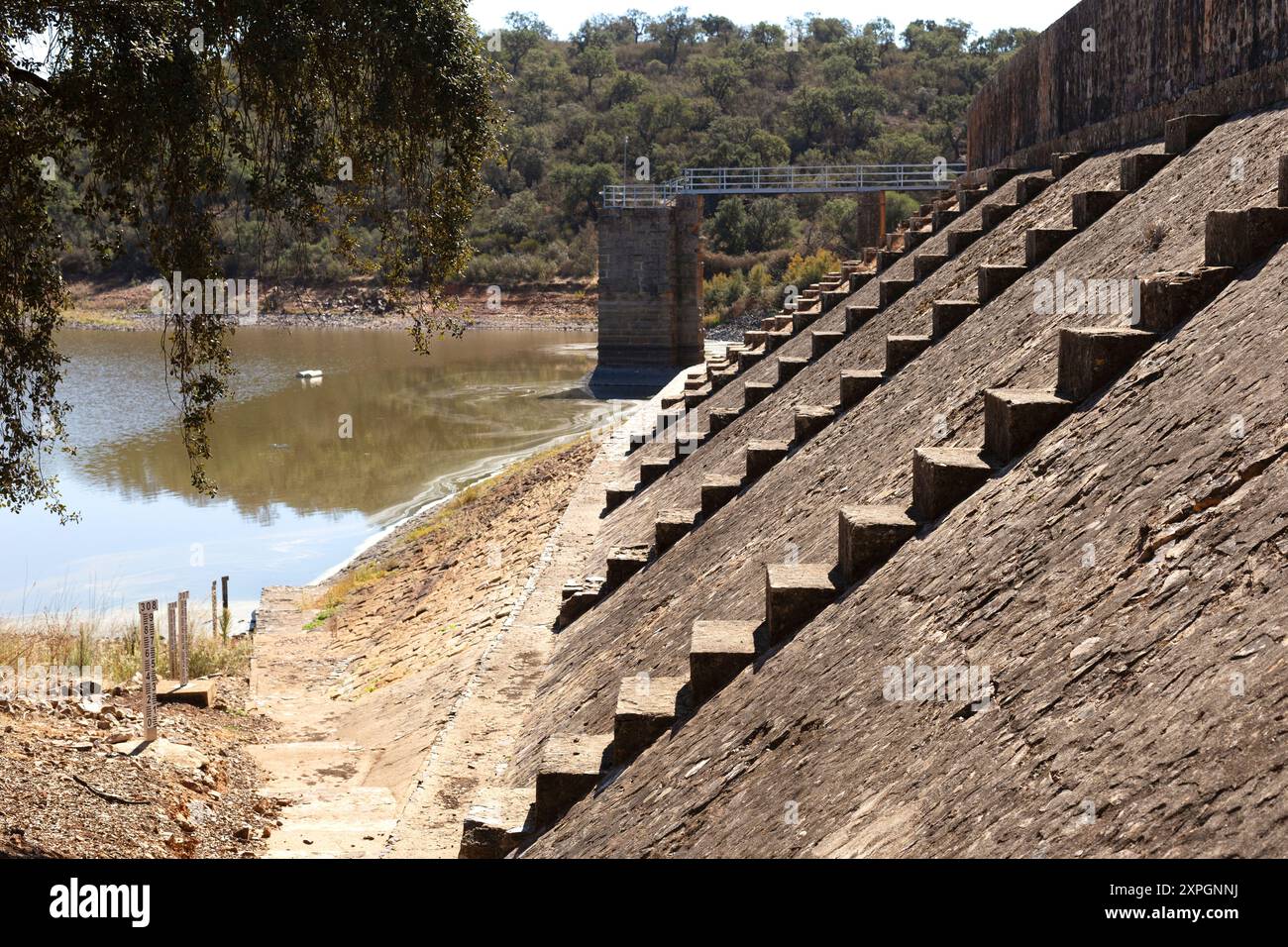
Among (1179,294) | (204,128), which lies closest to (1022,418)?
(1179,294)

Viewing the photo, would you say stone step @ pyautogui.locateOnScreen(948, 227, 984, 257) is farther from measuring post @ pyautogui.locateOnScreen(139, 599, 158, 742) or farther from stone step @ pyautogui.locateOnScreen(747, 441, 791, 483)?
measuring post @ pyautogui.locateOnScreen(139, 599, 158, 742)

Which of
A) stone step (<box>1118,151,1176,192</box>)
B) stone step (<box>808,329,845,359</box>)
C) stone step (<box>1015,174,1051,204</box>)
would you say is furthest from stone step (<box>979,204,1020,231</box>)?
stone step (<box>1118,151,1176,192</box>)

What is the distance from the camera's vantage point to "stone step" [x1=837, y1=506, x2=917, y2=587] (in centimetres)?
598

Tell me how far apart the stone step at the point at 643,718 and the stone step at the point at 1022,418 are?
187cm

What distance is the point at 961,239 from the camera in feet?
43.5

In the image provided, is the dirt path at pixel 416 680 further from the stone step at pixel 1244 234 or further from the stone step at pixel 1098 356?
the stone step at pixel 1244 234

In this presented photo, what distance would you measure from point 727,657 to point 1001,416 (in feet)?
5.37

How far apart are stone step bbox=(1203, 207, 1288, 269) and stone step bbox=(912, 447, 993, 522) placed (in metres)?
1.30

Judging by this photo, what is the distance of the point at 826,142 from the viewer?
105750mm

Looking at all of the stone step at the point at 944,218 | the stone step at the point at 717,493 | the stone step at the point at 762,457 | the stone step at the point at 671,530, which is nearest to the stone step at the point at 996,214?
the stone step at the point at 944,218

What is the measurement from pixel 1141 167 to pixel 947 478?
4567 mm

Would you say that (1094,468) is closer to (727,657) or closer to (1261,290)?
(1261,290)
